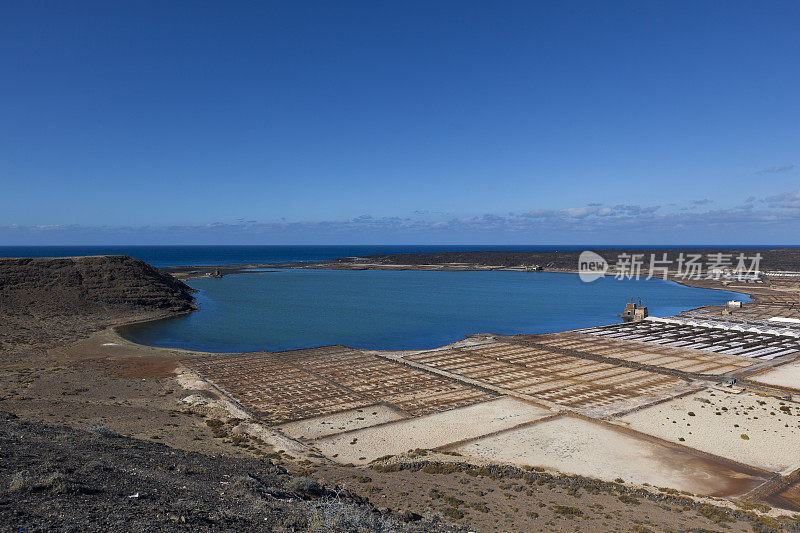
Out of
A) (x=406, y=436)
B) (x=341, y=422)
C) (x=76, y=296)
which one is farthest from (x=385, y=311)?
(x=406, y=436)

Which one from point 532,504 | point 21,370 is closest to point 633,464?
point 532,504

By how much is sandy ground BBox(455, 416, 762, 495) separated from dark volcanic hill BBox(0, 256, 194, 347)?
154 ft

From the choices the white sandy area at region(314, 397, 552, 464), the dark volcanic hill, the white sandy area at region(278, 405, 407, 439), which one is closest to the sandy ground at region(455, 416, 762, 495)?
the white sandy area at region(314, 397, 552, 464)

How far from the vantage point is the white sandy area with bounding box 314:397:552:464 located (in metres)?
22.0

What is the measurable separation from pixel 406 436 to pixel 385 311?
159 ft

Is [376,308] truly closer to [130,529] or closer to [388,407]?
[388,407]

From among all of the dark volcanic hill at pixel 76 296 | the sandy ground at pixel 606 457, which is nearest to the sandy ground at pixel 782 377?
the sandy ground at pixel 606 457

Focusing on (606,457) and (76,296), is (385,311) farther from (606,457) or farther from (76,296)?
(606,457)

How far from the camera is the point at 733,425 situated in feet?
83.6

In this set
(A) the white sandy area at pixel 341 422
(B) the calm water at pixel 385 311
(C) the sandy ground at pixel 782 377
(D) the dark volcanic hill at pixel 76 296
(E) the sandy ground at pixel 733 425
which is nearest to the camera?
(E) the sandy ground at pixel 733 425

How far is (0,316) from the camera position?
56.6 meters

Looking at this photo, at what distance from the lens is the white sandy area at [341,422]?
24.1 m

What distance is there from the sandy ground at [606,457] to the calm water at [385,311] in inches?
950

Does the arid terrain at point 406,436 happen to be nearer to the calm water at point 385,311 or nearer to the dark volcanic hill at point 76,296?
the dark volcanic hill at point 76,296
